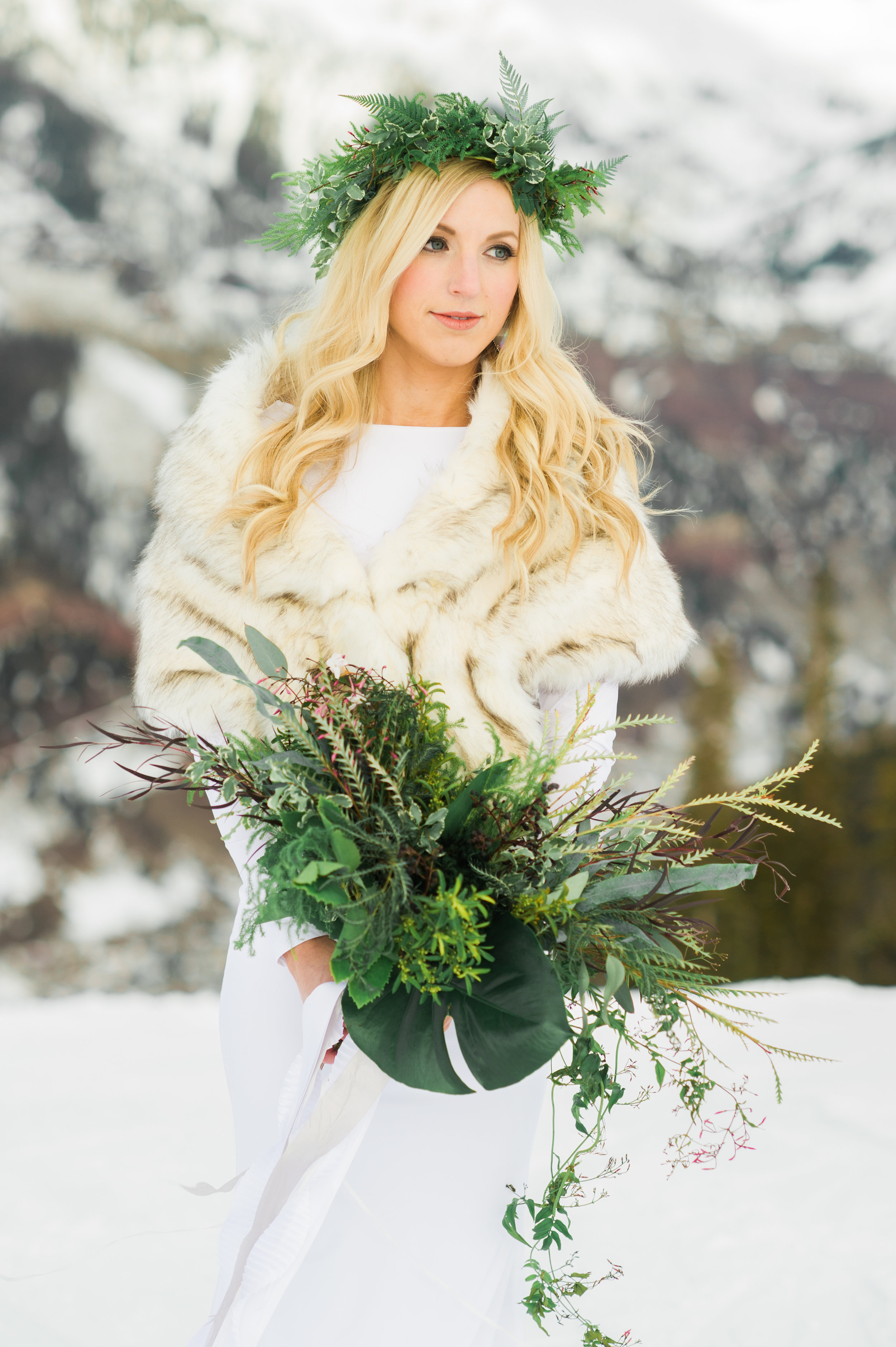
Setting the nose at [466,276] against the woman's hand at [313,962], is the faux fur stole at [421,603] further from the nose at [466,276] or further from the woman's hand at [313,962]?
the woman's hand at [313,962]

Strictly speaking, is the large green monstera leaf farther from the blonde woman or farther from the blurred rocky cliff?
the blurred rocky cliff

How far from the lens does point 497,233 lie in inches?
64.8

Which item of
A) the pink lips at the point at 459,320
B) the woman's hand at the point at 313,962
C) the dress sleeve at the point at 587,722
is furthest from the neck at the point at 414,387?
the woman's hand at the point at 313,962

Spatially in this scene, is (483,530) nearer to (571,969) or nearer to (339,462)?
(339,462)

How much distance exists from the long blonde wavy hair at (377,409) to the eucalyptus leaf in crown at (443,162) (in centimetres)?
3

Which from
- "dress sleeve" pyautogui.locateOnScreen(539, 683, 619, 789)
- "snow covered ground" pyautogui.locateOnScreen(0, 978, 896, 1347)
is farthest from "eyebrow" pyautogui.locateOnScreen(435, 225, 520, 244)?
"snow covered ground" pyautogui.locateOnScreen(0, 978, 896, 1347)

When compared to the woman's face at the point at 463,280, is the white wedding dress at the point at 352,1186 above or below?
below

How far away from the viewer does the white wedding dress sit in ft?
4.33

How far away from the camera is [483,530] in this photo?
1.62 m

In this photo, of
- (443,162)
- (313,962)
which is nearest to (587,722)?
(313,962)

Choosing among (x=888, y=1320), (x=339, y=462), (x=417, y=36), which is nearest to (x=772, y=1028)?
(x=888, y=1320)

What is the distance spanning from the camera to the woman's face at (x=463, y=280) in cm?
162

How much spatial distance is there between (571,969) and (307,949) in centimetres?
34

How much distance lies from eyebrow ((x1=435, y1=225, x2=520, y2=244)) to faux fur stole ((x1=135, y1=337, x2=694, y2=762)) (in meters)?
0.21
